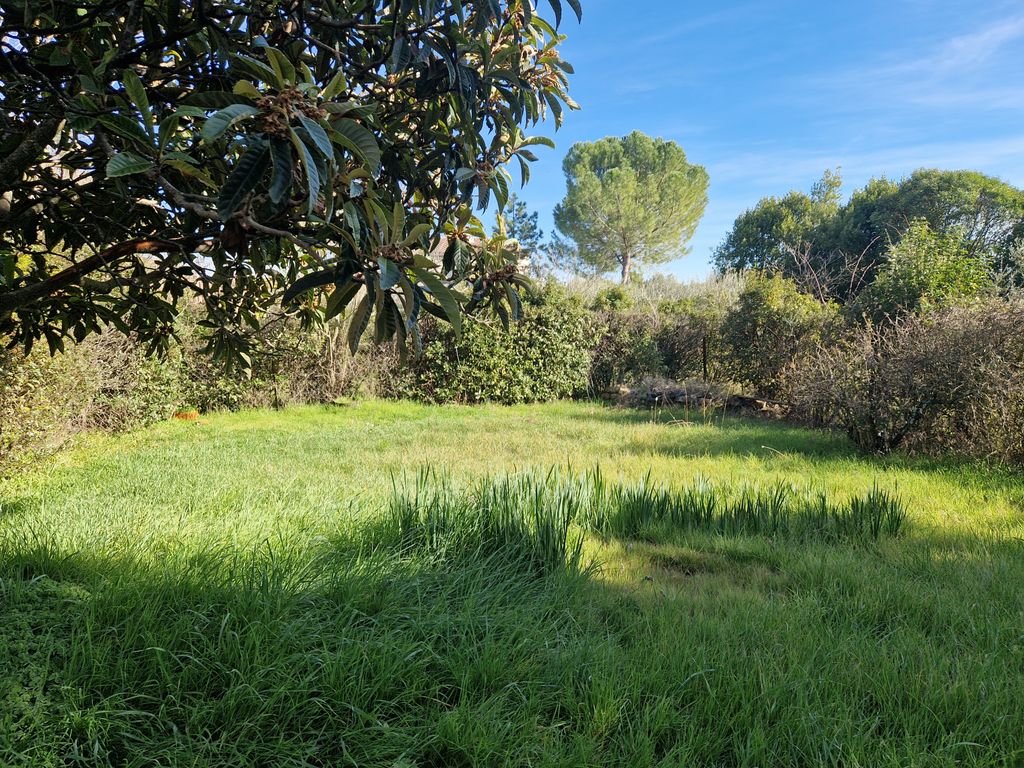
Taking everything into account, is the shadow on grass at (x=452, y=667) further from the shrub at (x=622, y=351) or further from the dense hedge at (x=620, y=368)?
the shrub at (x=622, y=351)

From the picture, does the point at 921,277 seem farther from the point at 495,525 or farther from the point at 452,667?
the point at 452,667

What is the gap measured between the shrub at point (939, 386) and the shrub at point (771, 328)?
4.19 m

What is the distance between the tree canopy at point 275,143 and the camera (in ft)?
5.04

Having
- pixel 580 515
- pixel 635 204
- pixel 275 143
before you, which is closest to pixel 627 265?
pixel 635 204

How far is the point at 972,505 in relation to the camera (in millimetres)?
4430

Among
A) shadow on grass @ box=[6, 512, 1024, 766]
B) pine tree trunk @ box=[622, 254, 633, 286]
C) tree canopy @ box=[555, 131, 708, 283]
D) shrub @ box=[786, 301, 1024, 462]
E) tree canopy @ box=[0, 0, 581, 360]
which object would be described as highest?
tree canopy @ box=[555, 131, 708, 283]

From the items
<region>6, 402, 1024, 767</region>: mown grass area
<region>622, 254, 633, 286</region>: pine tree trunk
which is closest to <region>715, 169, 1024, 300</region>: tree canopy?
<region>622, 254, 633, 286</region>: pine tree trunk

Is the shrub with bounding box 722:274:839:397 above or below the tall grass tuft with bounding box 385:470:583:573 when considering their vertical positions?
above

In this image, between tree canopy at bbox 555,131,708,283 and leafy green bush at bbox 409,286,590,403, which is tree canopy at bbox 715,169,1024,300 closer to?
tree canopy at bbox 555,131,708,283

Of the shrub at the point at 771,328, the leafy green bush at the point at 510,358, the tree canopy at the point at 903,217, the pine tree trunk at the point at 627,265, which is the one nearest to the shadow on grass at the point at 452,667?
the shrub at the point at 771,328

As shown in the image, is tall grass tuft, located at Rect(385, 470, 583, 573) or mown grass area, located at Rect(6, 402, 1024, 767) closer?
mown grass area, located at Rect(6, 402, 1024, 767)

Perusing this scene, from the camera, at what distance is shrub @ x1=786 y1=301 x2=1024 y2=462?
17.5 feet

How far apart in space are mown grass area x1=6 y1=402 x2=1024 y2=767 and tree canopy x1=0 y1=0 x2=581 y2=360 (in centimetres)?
111

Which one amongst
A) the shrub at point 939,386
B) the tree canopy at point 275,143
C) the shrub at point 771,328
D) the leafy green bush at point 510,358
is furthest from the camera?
the leafy green bush at point 510,358
